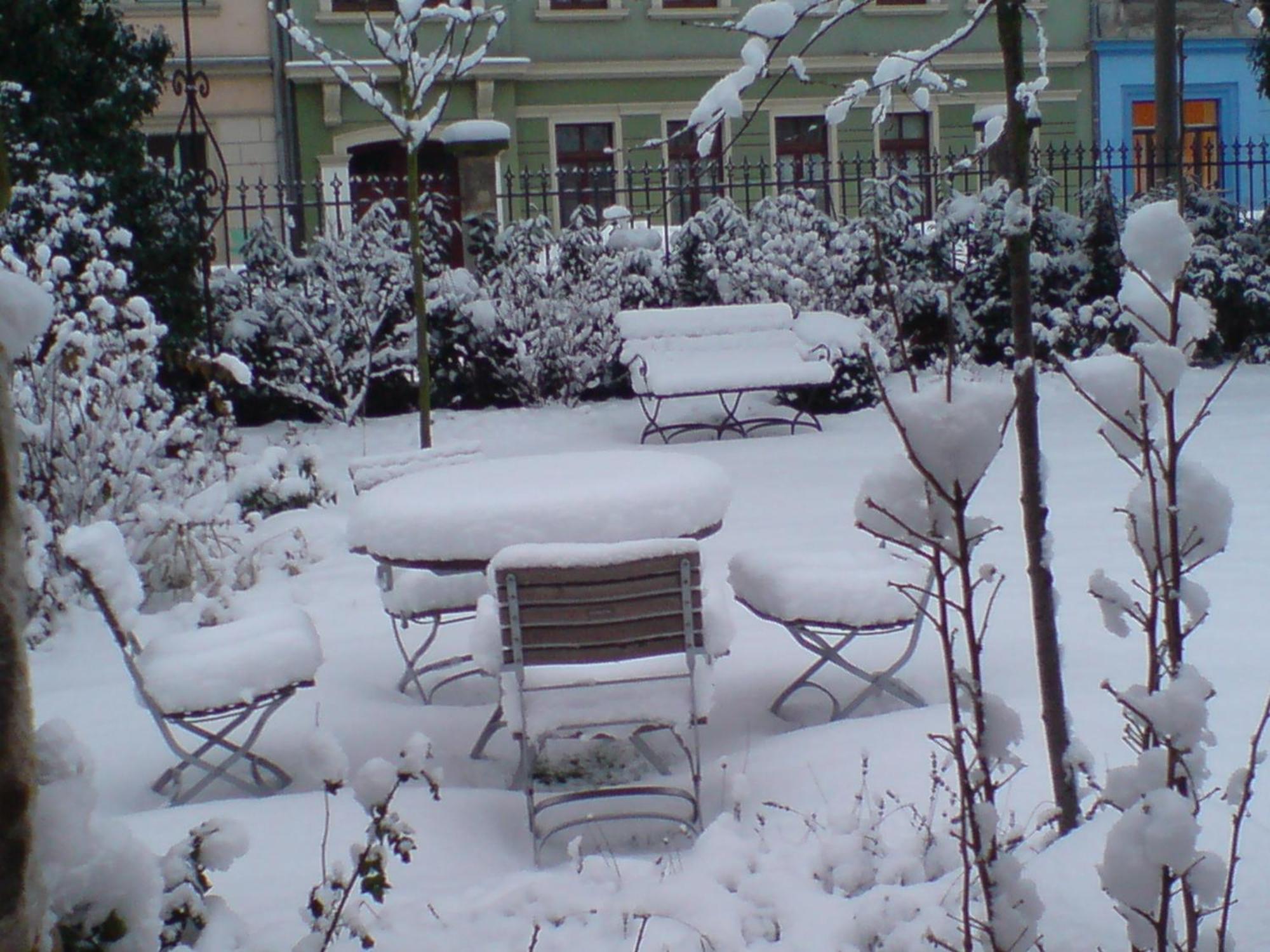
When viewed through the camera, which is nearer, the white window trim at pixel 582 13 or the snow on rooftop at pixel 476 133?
the snow on rooftop at pixel 476 133

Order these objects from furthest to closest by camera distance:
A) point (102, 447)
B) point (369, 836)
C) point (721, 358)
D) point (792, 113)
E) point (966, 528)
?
point (792, 113) → point (721, 358) → point (102, 447) → point (369, 836) → point (966, 528)

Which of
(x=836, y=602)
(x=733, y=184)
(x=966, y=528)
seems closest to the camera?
(x=966, y=528)

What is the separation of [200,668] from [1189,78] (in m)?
23.1

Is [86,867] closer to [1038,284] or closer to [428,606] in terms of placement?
[428,606]

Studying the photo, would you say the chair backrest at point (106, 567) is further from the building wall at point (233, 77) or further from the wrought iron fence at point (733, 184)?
the building wall at point (233, 77)

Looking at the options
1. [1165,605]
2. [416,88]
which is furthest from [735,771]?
[416,88]

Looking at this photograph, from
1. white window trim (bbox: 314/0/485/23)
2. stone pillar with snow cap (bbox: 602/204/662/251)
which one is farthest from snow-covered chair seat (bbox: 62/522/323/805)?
white window trim (bbox: 314/0/485/23)

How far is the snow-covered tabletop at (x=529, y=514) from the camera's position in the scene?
392 centimetres

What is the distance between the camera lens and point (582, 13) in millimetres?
20234

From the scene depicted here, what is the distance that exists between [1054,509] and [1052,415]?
3.16 metres

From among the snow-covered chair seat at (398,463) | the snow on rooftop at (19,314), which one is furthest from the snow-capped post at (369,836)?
the snow-covered chair seat at (398,463)

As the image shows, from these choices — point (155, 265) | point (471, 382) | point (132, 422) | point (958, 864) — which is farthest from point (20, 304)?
point (471, 382)

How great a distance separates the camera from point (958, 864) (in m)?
2.87

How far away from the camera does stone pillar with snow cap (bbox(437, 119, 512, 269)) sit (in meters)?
10.7
